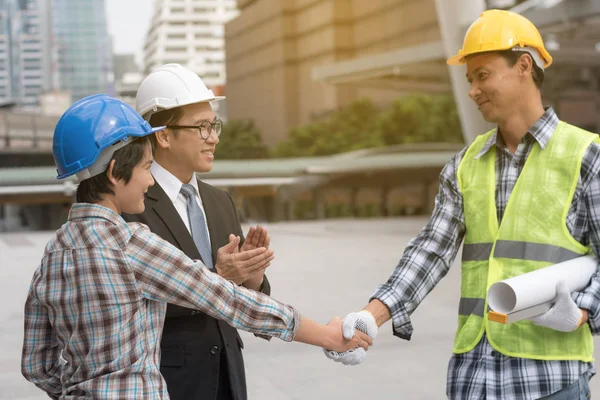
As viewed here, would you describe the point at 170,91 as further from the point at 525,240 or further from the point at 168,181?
the point at 525,240

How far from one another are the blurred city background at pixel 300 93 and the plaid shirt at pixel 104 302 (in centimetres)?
1064

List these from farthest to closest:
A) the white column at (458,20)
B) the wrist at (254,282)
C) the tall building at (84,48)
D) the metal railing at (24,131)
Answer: the tall building at (84,48) → the metal railing at (24,131) → the white column at (458,20) → the wrist at (254,282)

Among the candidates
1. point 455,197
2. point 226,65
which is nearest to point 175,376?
point 455,197

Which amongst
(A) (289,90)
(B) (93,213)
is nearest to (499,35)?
(B) (93,213)

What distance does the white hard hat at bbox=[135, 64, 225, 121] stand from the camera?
107 inches

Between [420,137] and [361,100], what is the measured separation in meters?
2.93

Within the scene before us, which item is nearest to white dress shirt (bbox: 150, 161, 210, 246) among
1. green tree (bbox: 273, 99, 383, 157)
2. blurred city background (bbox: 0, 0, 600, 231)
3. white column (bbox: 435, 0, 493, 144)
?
white column (bbox: 435, 0, 493, 144)

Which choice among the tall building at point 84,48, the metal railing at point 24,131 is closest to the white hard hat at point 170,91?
the metal railing at point 24,131

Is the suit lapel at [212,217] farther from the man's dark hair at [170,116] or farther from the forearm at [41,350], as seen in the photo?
the forearm at [41,350]

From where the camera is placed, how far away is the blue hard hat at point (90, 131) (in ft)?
7.02

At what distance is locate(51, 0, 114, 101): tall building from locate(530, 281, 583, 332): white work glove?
3506 centimetres

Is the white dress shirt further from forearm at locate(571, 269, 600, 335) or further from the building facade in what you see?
the building facade

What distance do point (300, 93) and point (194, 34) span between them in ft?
23.7

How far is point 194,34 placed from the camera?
39.6 meters
